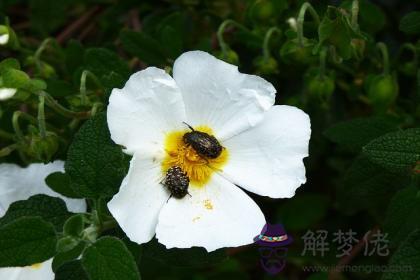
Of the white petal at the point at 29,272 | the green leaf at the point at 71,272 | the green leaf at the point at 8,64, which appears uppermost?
the green leaf at the point at 8,64

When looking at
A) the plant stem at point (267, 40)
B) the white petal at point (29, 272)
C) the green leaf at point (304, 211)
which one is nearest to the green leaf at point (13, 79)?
the white petal at point (29, 272)

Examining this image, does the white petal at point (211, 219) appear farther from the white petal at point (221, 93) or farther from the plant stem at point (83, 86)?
the plant stem at point (83, 86)

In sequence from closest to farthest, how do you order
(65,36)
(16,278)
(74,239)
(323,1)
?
(74,239)
(16,278)
(323,1)
(65,36)

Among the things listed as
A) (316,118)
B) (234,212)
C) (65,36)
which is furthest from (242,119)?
(65,36)

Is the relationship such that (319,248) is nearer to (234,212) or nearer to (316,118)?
(316,118)

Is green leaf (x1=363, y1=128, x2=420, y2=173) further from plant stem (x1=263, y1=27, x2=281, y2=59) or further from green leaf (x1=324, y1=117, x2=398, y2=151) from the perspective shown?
plant stem (x1=263, y1=27, x2=281, y2=59)

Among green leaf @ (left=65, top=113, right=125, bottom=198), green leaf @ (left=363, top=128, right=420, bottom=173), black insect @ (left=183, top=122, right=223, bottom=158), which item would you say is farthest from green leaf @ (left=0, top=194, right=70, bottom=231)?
green leaf @ (left=363, top=128, right=420, bottom=173)
